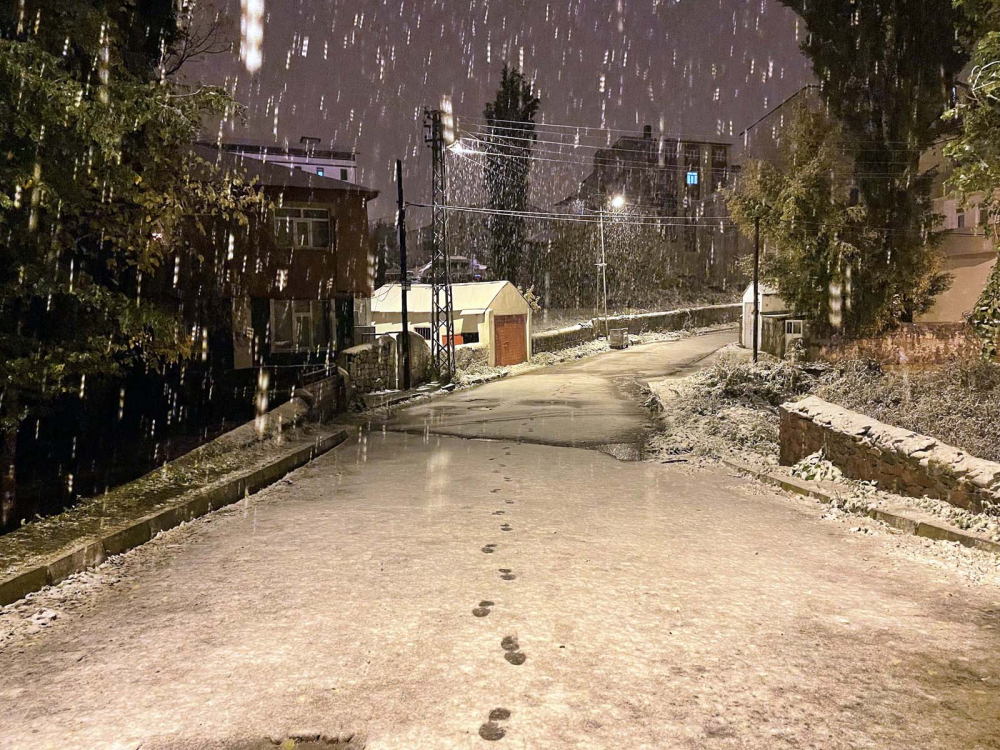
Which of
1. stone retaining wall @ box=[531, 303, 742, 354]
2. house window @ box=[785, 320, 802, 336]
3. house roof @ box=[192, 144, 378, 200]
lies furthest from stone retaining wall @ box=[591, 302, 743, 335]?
house roof @ box=[192, 144, 378, 200]

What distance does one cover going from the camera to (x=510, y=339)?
33.8 m

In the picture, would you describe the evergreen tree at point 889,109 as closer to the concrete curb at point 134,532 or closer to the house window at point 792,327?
the house window at point 792,327

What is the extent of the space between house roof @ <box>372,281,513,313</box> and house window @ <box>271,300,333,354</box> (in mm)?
4840

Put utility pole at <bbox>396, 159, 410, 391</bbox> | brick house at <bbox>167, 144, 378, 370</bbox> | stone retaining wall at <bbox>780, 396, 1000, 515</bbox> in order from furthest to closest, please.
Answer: brick house at <bbox>167, 144, 378, 370</bbox>
utility pole at <bbox>396, 159, 410, 391</bbox>
stone retaining wall at <bbox>780, 396, 1000, 515</bbox>

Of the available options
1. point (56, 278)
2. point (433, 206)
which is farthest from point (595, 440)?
point (433, 206)

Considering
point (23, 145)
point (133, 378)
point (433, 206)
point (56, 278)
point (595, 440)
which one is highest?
point (433, 206)

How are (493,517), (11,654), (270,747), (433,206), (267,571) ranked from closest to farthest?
1. (270,747)
2. (11,654)
3. (267,571)
4. (493,517)
5. (433,206)

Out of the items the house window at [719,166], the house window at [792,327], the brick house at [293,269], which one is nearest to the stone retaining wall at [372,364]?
the brick house at [293,269]

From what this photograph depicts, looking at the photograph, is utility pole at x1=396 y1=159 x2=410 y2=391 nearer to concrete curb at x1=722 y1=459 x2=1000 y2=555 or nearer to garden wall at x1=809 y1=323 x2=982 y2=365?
garden wall at x1=809 y1=323 x2=982 y2=365

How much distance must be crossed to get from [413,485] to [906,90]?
2508cm

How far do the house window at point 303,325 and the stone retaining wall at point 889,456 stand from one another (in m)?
21.3

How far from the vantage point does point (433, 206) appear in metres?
23.7

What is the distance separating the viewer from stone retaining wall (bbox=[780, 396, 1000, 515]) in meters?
6.56

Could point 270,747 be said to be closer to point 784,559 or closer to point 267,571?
point 267,571
